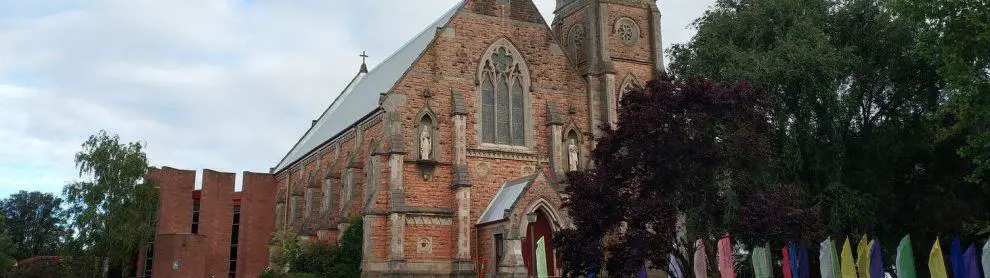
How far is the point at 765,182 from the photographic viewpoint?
73.0 feet

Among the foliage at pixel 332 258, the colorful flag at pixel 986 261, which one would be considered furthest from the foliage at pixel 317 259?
the colorful flag at pixel 986 261

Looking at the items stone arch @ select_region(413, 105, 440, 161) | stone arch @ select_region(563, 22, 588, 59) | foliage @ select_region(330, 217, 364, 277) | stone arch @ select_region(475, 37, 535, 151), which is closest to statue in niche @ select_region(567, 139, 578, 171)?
stone arch @ select_region(475, 37, 535, 151)

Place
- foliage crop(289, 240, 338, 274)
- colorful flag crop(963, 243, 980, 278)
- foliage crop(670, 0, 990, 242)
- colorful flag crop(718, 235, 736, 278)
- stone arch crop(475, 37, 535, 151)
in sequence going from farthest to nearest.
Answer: stone arch crop(475, 37, 535, 151) < foliage crop(289, 240, 338, 274) < foliage crop(670, 0, 990, 242) < colorful flag crop(718, 235, 736, 278) < colorful flag crop(963, 243, 980, 278)

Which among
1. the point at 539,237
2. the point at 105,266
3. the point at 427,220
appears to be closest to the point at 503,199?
the point at 539,237

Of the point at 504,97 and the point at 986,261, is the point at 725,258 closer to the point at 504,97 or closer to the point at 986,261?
the point at 986,261

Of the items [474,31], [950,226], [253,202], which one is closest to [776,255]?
[950,226]

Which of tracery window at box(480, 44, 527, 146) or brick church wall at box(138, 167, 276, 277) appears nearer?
tracery window at box(480, 44, 527, 146)

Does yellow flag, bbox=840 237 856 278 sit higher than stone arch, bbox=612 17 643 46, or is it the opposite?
stone arch, bbox=612 17 643 46

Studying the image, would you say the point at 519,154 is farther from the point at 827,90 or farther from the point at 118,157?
the point at 118,157

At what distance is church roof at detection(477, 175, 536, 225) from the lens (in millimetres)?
29344

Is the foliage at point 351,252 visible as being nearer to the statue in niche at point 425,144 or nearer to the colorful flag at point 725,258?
the statue in niche at point 425,144

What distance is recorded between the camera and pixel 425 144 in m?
31.2

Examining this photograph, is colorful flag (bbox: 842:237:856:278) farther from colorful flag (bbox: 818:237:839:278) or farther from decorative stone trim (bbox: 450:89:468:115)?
decorative stone trim (bbox: 450:89:468:115)

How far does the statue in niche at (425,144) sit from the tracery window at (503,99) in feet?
8.45
